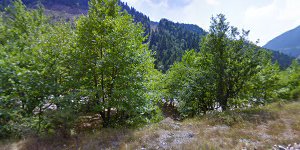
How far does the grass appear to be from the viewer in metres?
5.91

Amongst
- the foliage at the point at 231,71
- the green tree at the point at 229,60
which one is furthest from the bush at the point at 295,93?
the green tree at the point at 229,60

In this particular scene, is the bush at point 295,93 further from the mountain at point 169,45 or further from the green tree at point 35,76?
the mountain at point 169,45

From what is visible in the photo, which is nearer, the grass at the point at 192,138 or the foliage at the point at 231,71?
the grass at the point at 192,138

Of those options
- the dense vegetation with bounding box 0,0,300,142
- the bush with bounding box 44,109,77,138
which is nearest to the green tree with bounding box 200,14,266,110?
the dense vegetation with bounding box 0,0,300,142

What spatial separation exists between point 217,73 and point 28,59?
10.9 m

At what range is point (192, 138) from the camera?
649cm

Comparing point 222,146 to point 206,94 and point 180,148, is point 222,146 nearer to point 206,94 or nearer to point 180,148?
point 180,148

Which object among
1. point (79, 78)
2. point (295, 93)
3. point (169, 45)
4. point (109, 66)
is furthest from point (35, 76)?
point (169, 45)

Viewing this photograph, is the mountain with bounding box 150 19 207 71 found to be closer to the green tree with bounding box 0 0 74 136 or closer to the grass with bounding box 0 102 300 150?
the grass with bounding box 0 102 300 150

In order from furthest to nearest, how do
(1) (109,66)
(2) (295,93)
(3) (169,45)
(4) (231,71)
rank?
(3) (169,45) < (2) (295,93) < (4) (231,71) < (1) (109,66)

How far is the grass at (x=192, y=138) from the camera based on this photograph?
233 inches

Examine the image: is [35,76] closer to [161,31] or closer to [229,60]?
[229,60]

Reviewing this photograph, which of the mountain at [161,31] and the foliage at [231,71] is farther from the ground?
the mountain at [161,31]

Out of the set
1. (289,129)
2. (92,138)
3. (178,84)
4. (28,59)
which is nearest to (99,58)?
(28,59)
